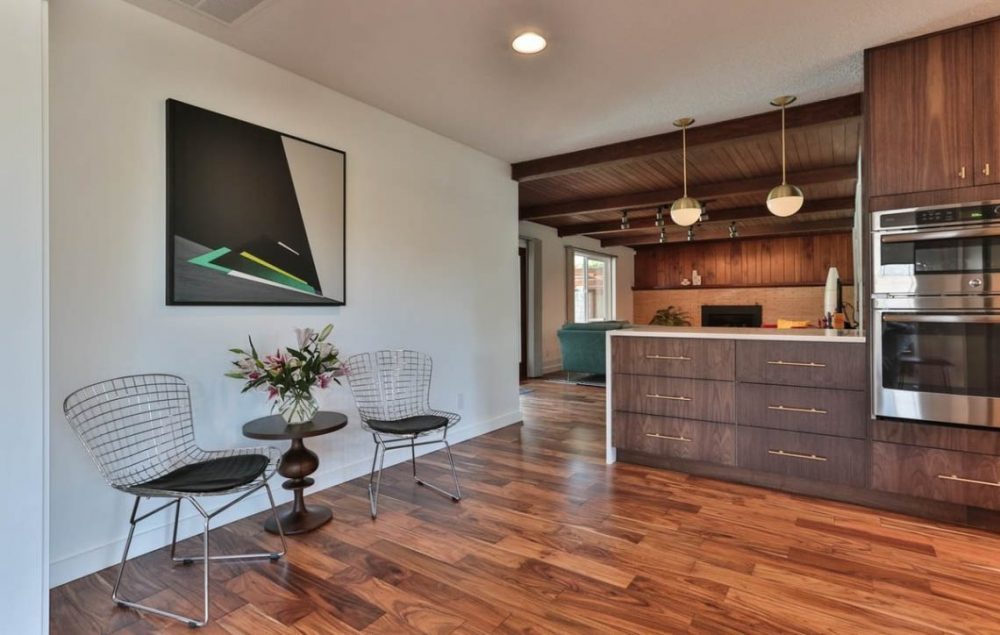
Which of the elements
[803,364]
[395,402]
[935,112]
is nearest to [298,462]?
[395,402]

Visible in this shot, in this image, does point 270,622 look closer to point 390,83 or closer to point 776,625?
point 776,625

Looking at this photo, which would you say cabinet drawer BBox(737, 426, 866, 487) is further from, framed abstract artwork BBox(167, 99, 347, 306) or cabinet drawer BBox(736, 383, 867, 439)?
framed abstract artwork BBox(167, 99, 347, 306)

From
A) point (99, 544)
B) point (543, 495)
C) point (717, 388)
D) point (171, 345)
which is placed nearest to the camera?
point (99, 544)

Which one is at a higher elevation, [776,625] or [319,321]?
[319,321]

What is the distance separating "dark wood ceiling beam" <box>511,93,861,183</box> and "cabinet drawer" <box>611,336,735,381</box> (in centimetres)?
162

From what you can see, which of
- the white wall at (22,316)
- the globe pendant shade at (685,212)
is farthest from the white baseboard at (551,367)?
the white wall at (22,316)

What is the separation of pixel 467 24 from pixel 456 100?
2.93 feet

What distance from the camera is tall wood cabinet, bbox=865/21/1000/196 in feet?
7.94

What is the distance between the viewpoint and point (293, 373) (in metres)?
2.52

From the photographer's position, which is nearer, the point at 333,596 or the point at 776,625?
the point at 776,625

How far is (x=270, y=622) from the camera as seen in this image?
1.79 metres

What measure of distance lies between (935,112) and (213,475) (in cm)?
379

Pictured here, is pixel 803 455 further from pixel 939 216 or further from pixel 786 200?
pixel 786 200

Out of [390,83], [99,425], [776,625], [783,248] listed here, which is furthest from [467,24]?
[783,248]
